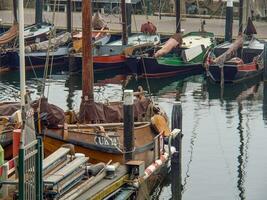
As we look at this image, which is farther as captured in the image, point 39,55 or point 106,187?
point 39,55

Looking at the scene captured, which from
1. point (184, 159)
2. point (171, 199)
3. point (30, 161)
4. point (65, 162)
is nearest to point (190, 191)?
point (171, 199)

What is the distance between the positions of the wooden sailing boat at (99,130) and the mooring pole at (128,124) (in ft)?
0.55

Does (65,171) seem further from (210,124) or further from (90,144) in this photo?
(210,124)

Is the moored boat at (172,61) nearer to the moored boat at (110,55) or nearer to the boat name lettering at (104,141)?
the moored boat at (110,55)

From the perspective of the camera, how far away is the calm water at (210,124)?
26769 mm

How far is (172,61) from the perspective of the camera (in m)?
50.3

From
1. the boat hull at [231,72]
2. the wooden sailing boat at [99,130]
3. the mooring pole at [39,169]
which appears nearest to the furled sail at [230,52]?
Answer: the boat hull at [231,72]

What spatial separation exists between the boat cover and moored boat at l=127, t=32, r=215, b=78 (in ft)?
16.4

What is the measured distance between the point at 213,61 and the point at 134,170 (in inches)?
1032

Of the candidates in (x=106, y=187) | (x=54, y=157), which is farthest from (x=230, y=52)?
(x=54, y=157)

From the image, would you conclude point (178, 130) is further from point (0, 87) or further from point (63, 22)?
point (63, 22)

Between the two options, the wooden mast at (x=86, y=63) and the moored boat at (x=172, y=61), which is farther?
the moored boat at (x=172, y=61)

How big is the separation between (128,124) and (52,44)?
29889mm

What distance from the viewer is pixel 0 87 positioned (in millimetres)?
45719
